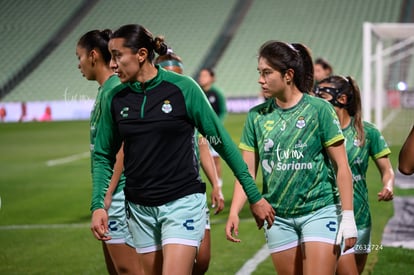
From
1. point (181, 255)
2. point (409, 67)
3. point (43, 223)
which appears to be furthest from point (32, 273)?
point (409, 67)

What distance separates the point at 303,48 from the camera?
4.33 metres

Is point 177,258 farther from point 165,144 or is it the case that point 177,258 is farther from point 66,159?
point 66,159

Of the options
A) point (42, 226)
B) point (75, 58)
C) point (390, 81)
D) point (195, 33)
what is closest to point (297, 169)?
point (42, 226)

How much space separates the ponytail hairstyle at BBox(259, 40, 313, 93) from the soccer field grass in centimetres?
277

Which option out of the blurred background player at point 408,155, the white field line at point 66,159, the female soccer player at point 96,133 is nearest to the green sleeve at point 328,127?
the female soccer player at point 96,133

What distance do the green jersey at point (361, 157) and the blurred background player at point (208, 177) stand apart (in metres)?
0.87

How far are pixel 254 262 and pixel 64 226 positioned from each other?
132 inches

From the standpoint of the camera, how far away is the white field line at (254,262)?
6681 mm

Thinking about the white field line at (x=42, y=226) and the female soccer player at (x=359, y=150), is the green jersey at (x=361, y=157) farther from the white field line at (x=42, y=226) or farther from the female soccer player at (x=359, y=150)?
the white field line at (x=42, y=226)

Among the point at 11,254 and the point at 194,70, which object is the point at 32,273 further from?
Answer: the point at 194,70

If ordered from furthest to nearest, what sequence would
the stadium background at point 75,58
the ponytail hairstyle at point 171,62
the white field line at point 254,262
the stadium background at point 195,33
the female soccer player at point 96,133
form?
the stadium background at point 195,33, the stadium background at point 75,58, the white field line at point 254,262, the ponytail hairstyle at point 171,62, the female soccer player at point 96,133

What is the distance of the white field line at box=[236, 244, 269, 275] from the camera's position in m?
6.68

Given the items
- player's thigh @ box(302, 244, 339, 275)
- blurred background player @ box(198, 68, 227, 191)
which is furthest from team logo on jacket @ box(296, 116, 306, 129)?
blurred background player @ box(198, 68, 227, 191)

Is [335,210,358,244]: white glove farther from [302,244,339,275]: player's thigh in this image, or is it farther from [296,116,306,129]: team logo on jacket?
[296,116,306,129]: team logo on jacket
